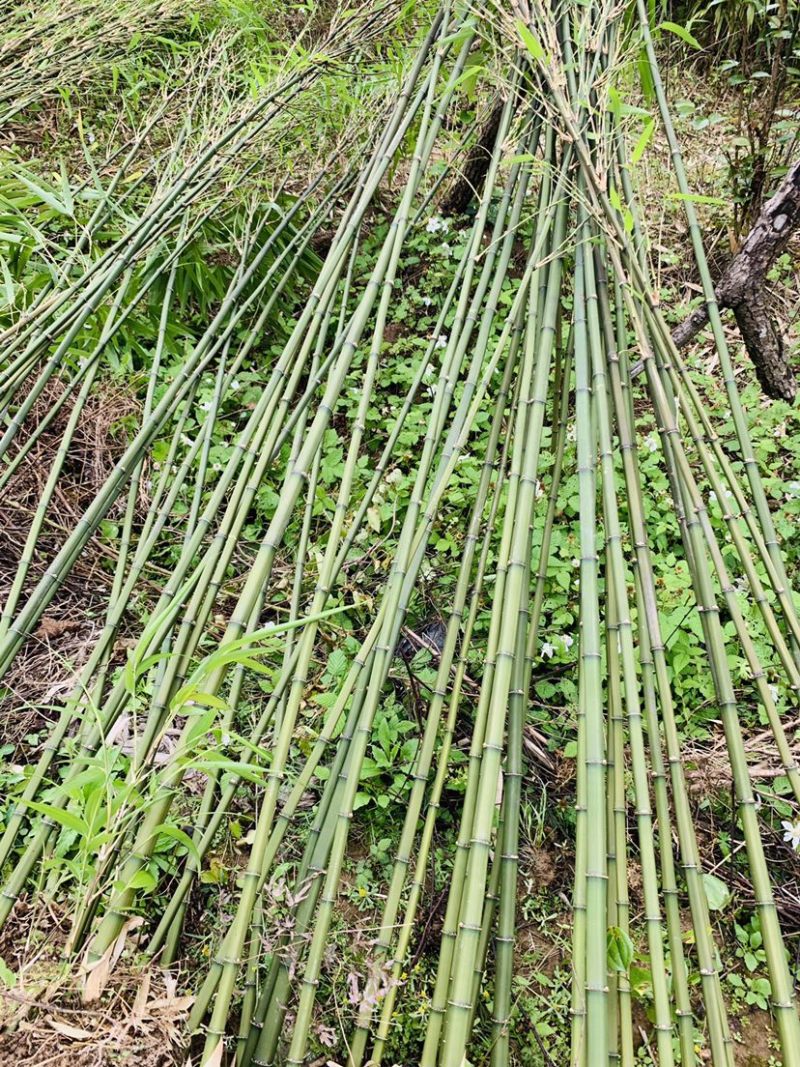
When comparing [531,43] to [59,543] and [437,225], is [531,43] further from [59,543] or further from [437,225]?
[437,225]

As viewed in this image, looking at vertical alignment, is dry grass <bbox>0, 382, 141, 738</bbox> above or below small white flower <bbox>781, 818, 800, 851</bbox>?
above

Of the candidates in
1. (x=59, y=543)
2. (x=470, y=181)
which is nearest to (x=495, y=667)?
(x=59, y=543)

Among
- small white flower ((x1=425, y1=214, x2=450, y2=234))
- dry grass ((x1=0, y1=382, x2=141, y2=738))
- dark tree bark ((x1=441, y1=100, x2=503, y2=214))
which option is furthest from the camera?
small white flower ((x1=425, y1=214, x2=450, y2=234))

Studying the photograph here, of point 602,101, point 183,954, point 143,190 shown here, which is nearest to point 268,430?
point 602,101

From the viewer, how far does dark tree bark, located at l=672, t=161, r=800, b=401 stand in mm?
1841

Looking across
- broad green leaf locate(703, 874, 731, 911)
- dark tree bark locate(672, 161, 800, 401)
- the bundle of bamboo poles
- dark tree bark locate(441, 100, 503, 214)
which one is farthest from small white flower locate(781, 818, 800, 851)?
dark tree bark locate(441, 100, 503, 214)

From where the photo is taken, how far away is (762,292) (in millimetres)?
2014

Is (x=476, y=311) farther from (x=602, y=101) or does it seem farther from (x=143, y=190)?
(x=143, y=190)

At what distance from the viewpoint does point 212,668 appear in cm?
89

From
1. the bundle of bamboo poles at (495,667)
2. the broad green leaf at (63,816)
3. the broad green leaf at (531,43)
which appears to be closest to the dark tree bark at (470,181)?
the bundle of bamboo poles at (495,667)

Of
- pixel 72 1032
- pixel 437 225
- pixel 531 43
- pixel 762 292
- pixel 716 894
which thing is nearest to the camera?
pixel 72 1032

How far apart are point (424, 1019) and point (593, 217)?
1390 millimetres

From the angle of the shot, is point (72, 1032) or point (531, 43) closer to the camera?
point (72, 1032)

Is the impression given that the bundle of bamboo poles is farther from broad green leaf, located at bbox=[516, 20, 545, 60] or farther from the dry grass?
the dry grass
